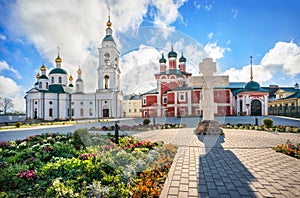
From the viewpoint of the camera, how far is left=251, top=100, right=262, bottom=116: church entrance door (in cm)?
2812

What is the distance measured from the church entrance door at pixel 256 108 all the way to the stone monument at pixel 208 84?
72.3 feet

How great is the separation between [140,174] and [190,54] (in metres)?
4.77

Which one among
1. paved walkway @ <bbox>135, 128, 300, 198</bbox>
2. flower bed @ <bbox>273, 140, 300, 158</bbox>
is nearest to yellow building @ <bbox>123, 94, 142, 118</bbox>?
flower bed @ <bbox>273, 140, 300, 158</bbox>

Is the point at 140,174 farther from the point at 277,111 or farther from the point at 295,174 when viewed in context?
the point at 277,111

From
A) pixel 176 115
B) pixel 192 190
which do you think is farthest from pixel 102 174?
pixel 176 115

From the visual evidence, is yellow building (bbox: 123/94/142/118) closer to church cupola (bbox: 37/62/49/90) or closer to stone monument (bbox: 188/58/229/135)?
church cupola (bbox: 37/62/49/90)

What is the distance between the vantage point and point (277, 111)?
30781mm

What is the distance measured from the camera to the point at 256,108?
2822 cm

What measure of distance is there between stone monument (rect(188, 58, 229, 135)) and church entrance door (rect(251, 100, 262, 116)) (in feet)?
72.3

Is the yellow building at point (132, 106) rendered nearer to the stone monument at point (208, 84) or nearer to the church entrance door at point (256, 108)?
the church entrance door at point (256, 108)

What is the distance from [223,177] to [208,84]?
6.95m

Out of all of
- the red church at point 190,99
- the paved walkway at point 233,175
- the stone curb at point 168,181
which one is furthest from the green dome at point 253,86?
the stone curb at point 168,181

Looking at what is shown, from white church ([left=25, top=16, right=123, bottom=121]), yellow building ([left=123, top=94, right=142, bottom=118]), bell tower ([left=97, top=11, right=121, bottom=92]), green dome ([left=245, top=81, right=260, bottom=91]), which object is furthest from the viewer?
yellow building ([left=123, top=94, right=142, bottom=118])

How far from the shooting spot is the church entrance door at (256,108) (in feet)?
92.3
